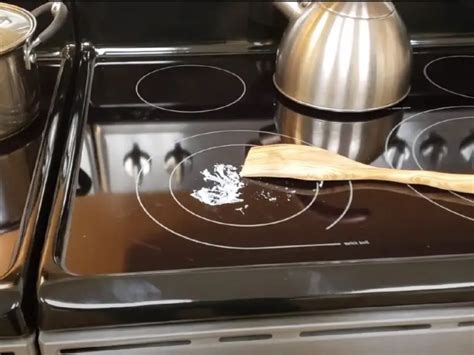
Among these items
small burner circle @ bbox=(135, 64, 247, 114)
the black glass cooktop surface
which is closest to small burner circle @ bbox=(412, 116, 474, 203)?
small burner circle @ bbox=(135, 64, 247, 114)

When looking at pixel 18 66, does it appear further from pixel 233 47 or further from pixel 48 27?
pixel 233 47

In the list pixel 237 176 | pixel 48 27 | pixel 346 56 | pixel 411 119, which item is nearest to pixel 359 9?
pixel 346 56

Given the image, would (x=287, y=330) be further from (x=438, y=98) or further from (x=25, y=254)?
(x=438, y=98)

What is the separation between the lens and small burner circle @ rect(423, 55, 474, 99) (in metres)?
1.06

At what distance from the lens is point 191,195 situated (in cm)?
82

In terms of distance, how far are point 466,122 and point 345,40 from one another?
0.71ft

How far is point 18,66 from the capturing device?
85 centimetres

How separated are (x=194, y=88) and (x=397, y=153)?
0.32m

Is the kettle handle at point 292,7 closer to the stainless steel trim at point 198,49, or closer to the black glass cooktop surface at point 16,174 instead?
the stainless steel trim at point 198,49

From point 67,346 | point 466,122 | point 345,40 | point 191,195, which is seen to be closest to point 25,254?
point 67,346

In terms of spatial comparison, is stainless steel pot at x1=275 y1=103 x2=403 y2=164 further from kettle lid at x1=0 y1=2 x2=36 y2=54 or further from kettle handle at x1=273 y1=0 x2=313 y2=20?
kettle lid at x1=0 y1=2 x2=36 y2=54

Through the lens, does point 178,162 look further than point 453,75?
No

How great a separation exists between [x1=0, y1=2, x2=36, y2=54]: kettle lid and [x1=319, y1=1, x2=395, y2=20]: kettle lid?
378 millimetres

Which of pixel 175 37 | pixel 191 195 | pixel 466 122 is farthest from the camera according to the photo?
pixel 175 37
